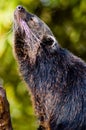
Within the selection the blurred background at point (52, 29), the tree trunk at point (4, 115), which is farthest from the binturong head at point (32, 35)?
the blurred background at point (52, 29)

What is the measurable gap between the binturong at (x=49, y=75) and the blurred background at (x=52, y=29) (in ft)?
2.31

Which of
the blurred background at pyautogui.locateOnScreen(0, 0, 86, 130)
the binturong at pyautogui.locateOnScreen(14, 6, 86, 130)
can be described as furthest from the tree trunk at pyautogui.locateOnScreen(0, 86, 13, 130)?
the blurred background at pyautogui.locateOnScreen(0, 0, 86, 130)

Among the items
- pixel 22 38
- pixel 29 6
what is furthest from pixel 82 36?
pixel 22 38

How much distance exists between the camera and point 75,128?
0.99m

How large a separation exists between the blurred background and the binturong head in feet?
2.29

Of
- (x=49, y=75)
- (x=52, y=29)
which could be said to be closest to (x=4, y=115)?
(x=49, y=75)

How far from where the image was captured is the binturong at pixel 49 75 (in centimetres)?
100

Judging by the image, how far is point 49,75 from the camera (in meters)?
1.04

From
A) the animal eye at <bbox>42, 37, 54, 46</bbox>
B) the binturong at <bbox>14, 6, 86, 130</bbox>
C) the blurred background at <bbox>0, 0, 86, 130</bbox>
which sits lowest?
the binturong at <bbox>14, 6, 86, 130</bbox>

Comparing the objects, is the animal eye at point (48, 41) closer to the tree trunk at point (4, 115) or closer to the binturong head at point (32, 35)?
the binturong head at point (32, 35)

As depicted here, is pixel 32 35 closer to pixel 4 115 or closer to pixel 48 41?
pixel 48 41

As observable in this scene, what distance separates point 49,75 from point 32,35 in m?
0.09

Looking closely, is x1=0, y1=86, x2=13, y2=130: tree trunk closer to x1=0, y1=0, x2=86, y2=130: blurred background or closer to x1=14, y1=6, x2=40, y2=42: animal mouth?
x1=14, y1=6, x2=40, y2=42: animal mouth

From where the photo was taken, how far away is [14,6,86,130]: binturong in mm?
999
